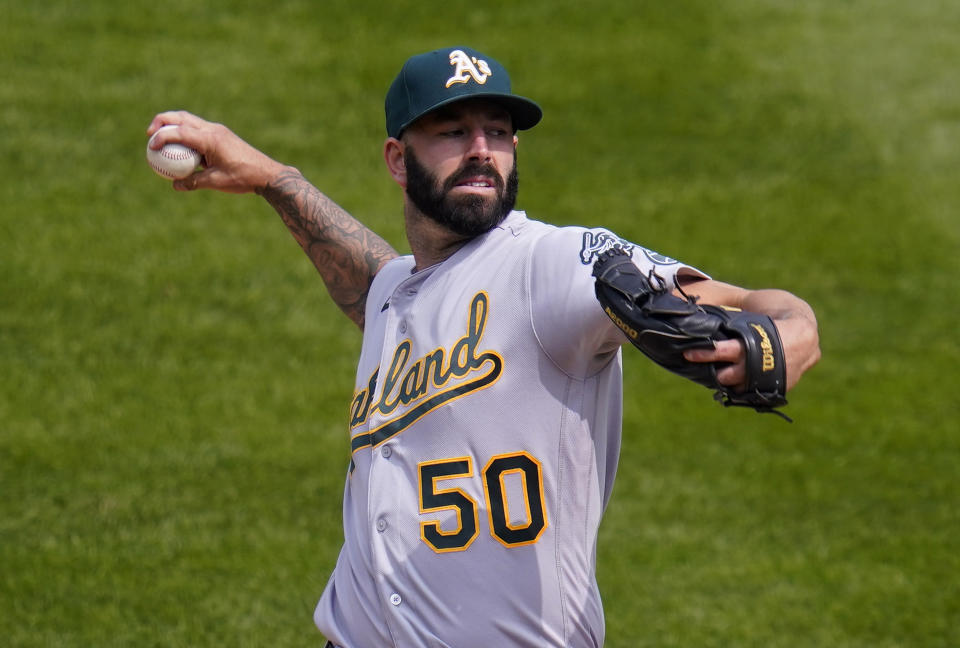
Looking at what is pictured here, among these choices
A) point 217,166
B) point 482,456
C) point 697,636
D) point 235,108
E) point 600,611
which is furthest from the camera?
point 235,108

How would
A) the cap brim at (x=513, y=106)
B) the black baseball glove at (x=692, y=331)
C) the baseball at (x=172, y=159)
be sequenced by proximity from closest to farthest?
the black baseball glove at (x=692, y=331)
the cap brim at (x=513, y=106)
the baseball at (x=172, y=159)

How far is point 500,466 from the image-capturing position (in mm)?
3051

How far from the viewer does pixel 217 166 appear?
13.7 ft

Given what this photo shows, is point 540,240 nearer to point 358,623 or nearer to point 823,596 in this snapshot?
point 358,623

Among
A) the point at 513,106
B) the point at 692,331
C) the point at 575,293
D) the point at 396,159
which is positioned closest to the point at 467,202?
the point at 513,106

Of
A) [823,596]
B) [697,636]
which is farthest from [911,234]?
[697,636]

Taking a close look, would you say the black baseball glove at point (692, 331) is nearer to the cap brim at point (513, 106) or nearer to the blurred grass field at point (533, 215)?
the cap brim at point (513, 106)

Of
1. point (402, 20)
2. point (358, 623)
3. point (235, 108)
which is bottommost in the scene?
point (358, 623)

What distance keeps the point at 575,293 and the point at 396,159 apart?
3.31 ft

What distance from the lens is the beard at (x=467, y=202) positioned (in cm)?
330

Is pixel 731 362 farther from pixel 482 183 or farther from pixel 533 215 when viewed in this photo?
pixel 533 215

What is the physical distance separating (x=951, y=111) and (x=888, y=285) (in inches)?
123

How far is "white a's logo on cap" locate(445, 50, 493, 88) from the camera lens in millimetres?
3270

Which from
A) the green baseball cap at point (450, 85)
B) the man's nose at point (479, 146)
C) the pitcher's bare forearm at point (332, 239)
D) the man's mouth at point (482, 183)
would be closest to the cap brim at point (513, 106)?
the green baseball cap at point (450, 85)
